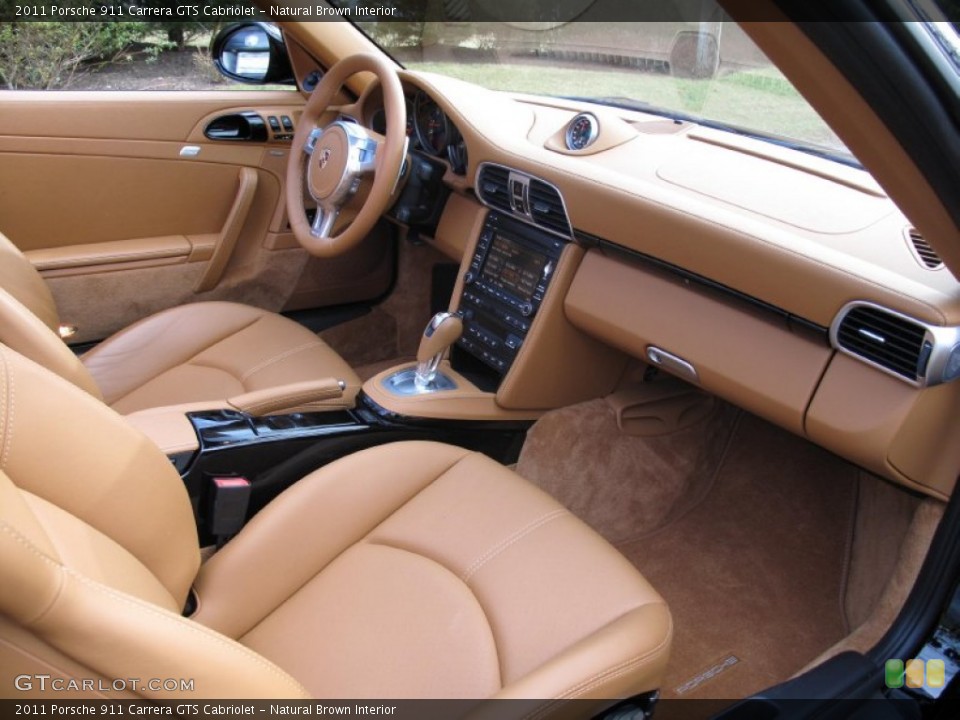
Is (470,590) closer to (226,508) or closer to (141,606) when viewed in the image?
(226,508)

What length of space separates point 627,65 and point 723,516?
1.13m

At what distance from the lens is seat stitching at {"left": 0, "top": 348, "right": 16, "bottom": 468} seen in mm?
907

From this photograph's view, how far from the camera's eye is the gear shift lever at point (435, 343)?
2.02 metres

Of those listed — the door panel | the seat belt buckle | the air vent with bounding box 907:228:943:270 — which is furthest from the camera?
the door panel

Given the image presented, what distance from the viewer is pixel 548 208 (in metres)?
1.96

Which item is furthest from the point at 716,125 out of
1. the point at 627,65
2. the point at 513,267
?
the point at 513,267

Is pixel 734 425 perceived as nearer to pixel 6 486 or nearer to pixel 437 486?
pixel 437 486

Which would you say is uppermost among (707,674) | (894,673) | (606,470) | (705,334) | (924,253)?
(924,253)

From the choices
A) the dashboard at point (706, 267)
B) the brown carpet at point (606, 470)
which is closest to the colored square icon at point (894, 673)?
the dashboard at point (706, 267)

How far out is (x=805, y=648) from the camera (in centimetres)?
183

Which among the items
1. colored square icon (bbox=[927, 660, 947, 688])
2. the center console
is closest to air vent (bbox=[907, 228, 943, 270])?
colored square icon (bbox=[927, 660, 947, 688])

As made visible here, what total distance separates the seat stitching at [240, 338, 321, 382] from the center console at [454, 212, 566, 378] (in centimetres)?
38

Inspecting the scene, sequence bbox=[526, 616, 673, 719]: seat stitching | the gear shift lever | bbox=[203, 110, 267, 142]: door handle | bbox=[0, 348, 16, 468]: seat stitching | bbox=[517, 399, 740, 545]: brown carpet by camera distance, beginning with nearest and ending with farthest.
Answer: bbox=[0, 348, 16, 468]: seat stitching → bbox=[526, 616, 673, 719]: seat stitching → the gear shift lever → bbox=[517, 399, 740, 545]: brown carpet → bbox=[203, 110, 267, 142]: door handle

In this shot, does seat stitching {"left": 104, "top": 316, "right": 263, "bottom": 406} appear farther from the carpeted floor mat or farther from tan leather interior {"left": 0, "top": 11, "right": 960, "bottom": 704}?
the carpeted floor mat
